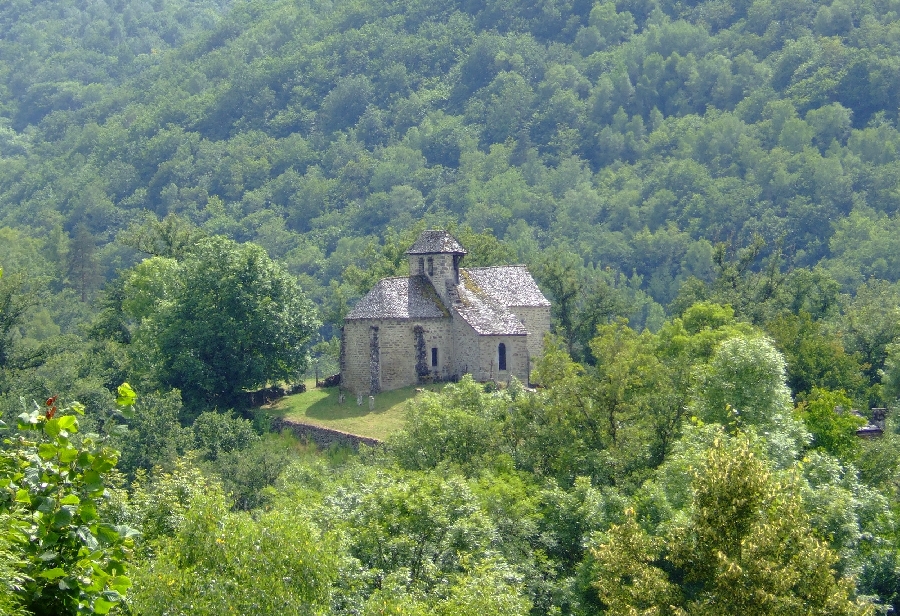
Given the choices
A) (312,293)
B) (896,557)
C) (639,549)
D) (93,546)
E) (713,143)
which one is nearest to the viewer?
(93,546)

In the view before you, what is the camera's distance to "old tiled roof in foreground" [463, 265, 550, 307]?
247 feet

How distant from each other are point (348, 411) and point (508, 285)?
1309cm

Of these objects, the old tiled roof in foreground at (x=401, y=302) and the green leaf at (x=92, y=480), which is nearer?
the green leaf at (x=92, y=480)

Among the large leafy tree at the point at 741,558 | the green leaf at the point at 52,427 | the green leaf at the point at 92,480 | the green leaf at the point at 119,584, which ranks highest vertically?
the green leaf at the point at 52,427

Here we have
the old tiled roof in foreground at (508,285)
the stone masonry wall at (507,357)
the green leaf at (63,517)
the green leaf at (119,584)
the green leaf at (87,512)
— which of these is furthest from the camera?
the old tiled roof in foreground at (508,285)

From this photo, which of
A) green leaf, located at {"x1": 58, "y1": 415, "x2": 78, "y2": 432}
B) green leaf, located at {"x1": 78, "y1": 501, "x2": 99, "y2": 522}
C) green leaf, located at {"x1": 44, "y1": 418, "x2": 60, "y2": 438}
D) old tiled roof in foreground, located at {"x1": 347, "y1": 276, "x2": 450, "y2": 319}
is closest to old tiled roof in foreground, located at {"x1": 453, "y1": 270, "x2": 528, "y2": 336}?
old tiled roof in foreground, located at {"x1": 347, "y1": 276, "x2": 450, "y2": 319}

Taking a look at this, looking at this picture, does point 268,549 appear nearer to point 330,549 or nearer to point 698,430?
point 330,549

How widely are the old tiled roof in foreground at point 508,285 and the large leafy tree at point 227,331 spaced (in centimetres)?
949

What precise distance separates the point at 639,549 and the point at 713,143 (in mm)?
164080

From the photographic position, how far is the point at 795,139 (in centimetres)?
18412

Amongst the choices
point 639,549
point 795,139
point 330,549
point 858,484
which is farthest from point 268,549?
point 795,139

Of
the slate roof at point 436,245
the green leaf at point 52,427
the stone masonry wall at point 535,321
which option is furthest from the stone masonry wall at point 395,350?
the green leaf at point 52,427

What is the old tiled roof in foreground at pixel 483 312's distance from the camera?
230ft

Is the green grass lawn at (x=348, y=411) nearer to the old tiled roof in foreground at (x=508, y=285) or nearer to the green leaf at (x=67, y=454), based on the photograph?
the old tiled roof in foreground at (x=508, y=285)
